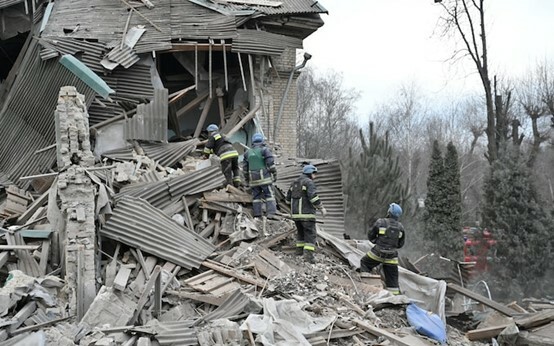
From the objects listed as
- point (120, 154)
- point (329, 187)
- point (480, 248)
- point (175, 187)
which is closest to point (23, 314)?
point (175, 187)

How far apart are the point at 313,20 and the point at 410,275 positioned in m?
8.36

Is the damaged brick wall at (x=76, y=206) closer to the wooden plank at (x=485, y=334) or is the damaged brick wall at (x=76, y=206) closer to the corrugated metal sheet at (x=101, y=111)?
the corrugated metal sheet at (x=101, y=111)

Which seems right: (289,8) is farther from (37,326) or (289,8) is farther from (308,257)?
(37,326)

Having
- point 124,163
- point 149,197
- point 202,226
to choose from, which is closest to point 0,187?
point 124,163

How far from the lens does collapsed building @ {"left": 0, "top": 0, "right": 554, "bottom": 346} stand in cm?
783

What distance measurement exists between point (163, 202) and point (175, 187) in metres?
0.38

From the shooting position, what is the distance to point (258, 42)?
14.6 m

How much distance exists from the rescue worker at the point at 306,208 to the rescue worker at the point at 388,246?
1088 millimetres

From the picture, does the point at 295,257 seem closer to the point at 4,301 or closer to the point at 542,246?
the point at 4,301

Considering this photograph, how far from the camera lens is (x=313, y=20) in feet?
51.9

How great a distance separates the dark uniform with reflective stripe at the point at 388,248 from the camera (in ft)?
32.5

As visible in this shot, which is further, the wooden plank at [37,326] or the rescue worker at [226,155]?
the rescue worker at [226,155]

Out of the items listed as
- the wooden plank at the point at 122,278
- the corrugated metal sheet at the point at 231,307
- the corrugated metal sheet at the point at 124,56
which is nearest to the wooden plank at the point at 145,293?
the wooden plank at the point at 122,278

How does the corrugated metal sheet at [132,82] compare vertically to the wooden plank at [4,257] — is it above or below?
above
